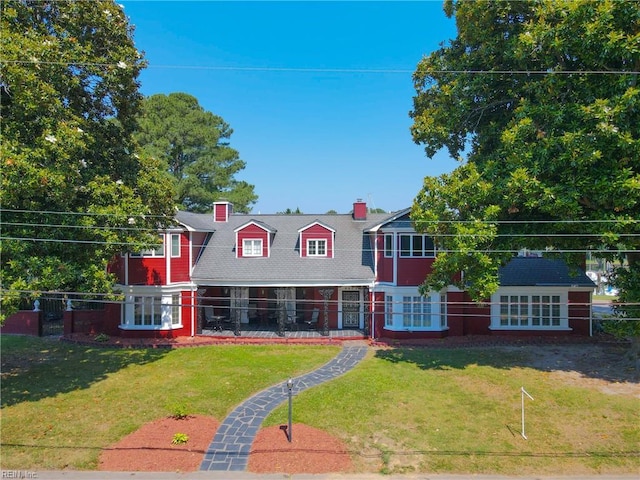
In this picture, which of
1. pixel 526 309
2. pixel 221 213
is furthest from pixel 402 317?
pixel 221 213

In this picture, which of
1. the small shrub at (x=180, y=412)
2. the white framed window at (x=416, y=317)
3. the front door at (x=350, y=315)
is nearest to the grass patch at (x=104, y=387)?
the small shrub at (x=180, y=412)

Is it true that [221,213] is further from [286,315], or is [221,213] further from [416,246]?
[416,246]

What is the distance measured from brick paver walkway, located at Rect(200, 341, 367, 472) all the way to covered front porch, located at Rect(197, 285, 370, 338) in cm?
449

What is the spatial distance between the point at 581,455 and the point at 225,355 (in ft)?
42.4

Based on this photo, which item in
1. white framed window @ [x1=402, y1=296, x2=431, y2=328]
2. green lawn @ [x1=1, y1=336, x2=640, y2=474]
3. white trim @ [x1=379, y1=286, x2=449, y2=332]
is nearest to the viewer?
green lawn @ [x1=1, y1=336, x2=640, y2=474]

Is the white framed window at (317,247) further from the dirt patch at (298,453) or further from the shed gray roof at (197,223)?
the dirt patch at (298,453)

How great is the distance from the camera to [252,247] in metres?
20.9

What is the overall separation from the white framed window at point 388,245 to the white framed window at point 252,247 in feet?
23.3

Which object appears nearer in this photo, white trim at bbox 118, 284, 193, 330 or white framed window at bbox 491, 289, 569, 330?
white trim at bbox 118, 284, 193, 330

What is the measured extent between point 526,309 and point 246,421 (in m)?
15.4

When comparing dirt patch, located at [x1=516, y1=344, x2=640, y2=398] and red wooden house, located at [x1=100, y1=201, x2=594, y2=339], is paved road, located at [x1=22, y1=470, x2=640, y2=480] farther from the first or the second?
red wooden house, located at [x1=100, y1=201, x2=594, y2=339]

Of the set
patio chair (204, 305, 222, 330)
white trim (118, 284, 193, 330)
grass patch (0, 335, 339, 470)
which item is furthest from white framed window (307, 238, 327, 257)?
white trim (118, 284, 193, 330)

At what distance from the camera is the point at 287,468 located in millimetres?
8492

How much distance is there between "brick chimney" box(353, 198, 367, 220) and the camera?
22.8 m
